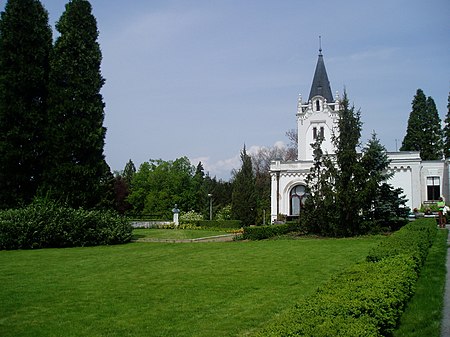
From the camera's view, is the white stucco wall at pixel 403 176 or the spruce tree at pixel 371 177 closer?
the spruce tree at pixel 371 177

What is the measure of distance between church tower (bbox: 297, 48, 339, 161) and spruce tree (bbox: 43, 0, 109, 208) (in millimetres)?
23985

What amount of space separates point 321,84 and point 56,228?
3080 cm

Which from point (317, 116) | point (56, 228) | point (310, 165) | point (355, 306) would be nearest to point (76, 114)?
point (56, 228)

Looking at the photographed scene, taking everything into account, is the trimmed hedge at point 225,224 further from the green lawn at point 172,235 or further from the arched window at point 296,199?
the arched window at point 296,199

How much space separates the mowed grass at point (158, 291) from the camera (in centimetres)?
628

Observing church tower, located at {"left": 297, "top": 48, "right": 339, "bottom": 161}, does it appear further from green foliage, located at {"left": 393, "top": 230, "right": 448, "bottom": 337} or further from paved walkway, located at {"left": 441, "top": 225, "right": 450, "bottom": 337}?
paved walkway, located at {"left": 441, "top": 225, "right": 450, "bottom": 337}

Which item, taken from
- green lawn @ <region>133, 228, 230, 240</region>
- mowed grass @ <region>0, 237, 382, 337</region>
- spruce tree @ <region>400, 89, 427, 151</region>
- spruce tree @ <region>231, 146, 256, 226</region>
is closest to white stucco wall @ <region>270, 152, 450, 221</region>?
spruce tree @ <region>231, 146, 256, 226</region>

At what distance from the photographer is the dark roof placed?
4159 cm

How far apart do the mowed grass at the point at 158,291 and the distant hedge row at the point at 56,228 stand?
4.55m

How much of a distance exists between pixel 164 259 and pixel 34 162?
39.7ft

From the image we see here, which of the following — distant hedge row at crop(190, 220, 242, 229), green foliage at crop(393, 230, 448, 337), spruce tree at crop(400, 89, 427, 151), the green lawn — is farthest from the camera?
spruce tree at crop(400, 89, 427, 151)

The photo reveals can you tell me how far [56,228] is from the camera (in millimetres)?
19078

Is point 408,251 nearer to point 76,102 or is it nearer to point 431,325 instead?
point 431,325

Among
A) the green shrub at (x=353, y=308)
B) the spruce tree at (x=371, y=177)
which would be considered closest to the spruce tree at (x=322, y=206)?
the spruce tree at (x=371, y=177)
